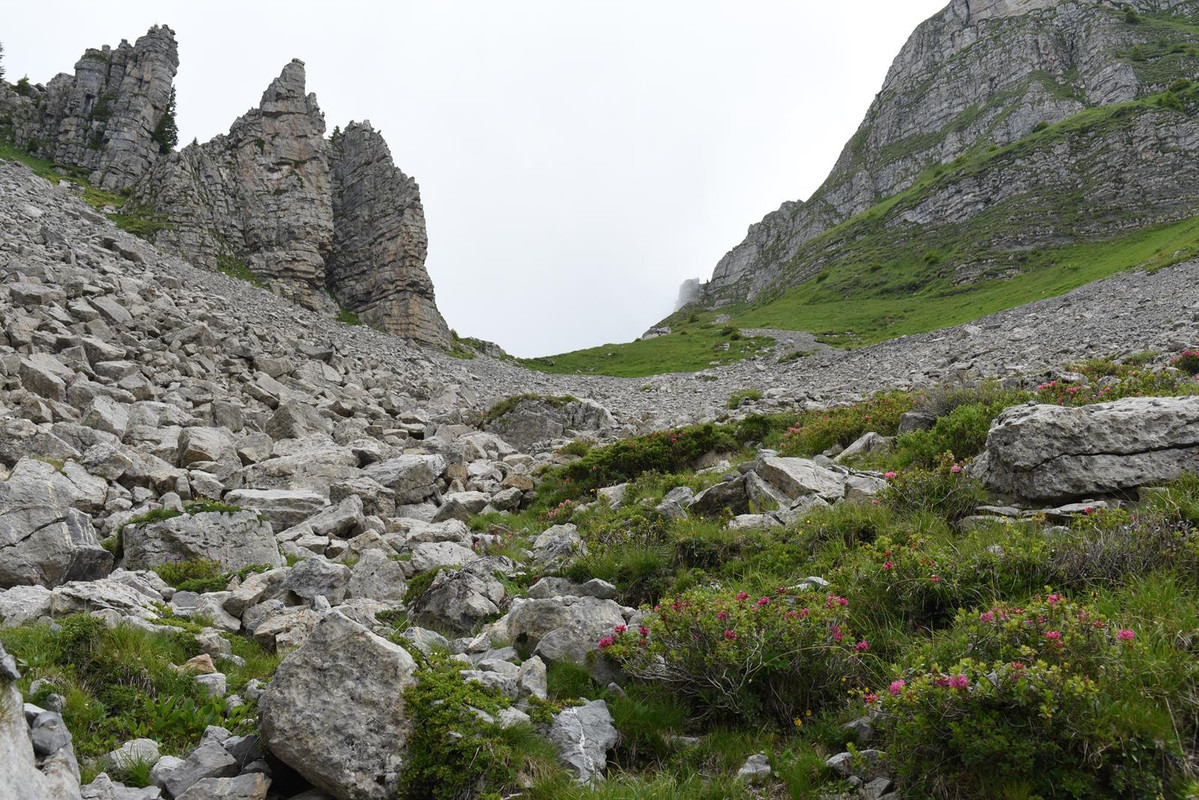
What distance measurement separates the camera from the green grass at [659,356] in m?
71.2

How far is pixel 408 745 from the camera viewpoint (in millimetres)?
5086

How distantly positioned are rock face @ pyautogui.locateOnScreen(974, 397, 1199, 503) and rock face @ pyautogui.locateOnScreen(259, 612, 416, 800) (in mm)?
8165

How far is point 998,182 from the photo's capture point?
367ft

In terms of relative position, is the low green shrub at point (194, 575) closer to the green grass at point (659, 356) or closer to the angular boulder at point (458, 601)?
the angular boulder at point (458, 601)

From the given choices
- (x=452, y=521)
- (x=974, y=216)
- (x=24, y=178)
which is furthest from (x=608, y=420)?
(x=974, y=216)

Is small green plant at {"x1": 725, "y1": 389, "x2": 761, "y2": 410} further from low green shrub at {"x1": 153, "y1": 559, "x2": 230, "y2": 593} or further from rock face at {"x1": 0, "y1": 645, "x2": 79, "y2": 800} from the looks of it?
rock face at {"x1": 0, "y1": 645, "x2": 79, "y2": 800}

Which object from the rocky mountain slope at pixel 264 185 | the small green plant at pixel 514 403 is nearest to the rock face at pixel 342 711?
the small green plant at pixel 514 403

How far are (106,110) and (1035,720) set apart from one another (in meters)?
106

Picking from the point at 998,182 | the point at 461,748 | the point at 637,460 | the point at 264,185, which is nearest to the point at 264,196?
the point at 264,185

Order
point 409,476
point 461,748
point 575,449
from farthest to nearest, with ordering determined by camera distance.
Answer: point 575,449, point 409,476, point 461,748

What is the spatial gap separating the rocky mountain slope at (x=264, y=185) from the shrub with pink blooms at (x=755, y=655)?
61.7m

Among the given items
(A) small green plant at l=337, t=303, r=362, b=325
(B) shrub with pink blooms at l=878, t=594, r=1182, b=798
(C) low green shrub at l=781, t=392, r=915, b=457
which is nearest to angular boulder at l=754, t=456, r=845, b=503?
(C) low green shrub at l=781, t=392, r=915, b=457

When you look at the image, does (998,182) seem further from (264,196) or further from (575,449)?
(575,449)

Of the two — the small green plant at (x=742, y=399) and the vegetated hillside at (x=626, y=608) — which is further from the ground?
the small green plant at (x=742, y=399)
